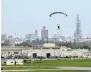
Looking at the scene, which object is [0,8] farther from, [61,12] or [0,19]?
[61,12]

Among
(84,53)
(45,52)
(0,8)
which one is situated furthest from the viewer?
(84,53)

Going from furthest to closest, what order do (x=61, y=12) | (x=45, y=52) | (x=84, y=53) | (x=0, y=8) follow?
(x=84, y=53), (x=45, y=52), (x=61, y=12), (x=0, y=8)

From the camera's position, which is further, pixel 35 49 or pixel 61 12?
pixel 35 49

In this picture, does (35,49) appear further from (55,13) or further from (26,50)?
(55,13)

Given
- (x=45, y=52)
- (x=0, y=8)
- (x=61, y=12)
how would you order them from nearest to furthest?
(x=0, y=8) < (x=61, y=12) < (x=45, y=52)

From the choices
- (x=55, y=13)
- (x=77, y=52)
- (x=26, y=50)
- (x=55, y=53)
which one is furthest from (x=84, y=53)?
(x=55, y=13)

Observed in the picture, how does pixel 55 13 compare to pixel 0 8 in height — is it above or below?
above

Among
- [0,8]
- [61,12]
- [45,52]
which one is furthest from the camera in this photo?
[45,52]

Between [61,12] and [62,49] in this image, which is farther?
[62,49]

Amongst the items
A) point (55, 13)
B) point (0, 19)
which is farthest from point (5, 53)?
point (0, 19)
